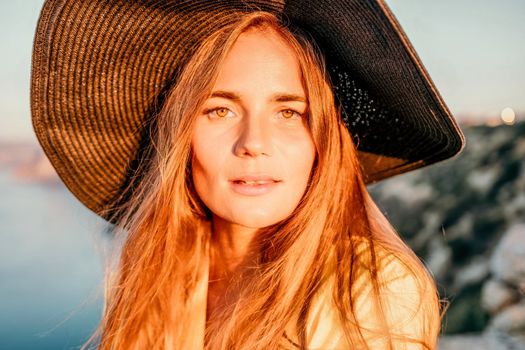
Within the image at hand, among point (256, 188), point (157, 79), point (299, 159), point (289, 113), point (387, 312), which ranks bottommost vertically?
point (387, 312)

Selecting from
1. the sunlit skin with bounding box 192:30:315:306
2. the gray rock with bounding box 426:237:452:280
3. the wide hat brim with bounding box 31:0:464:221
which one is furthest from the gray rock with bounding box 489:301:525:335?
the sunlit skin with bounding box 192:30:315:306

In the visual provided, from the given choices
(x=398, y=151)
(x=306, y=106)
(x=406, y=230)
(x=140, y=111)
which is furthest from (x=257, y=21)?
(x=406, y=230)

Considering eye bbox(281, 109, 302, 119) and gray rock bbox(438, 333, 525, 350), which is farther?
gray rock bbox(438, 333, 525, 350)

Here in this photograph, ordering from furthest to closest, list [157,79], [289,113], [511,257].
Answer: [511,257] < [157,79] < [289,113]

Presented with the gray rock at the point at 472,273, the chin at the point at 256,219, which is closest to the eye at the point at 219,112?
the chin at the point at 256,219

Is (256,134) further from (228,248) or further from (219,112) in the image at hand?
(228,248)

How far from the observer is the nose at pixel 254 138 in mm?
2053

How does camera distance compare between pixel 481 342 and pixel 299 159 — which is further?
pixel 481 342

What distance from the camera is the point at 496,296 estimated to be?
4.10 m

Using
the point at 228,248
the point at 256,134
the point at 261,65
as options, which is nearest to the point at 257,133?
the point at 256,134

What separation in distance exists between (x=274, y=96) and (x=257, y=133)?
15 centimetres

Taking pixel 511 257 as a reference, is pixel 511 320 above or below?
below

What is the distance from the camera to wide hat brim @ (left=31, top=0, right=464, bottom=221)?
1959 mm

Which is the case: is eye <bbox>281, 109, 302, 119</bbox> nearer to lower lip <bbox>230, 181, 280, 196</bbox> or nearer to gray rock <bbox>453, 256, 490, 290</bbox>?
lower lip <bbox>230, 181, 280, 196</bbox>
